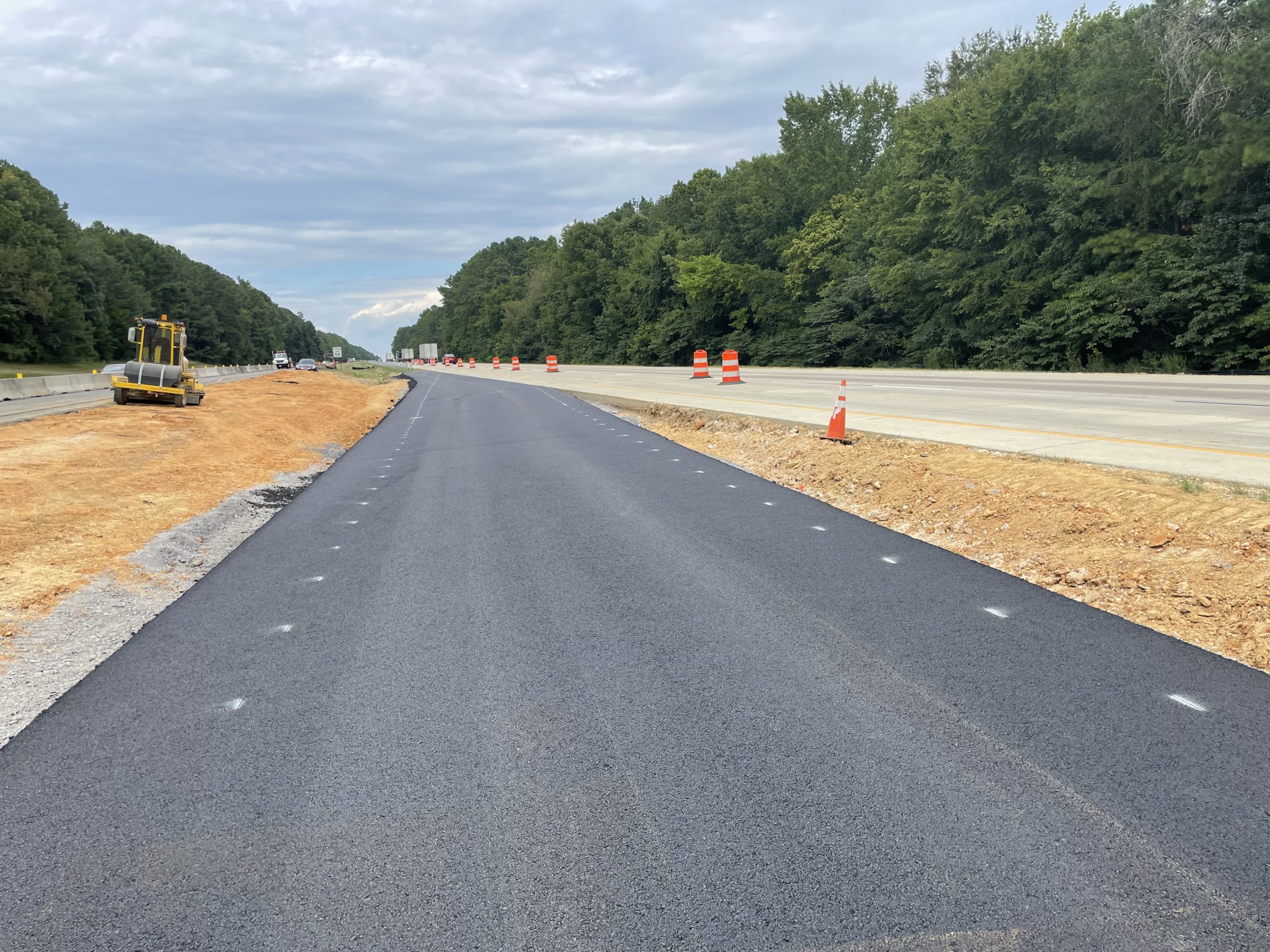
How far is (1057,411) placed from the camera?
15.4 meters

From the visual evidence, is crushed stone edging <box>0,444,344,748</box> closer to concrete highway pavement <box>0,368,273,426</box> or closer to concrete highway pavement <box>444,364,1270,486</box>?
concrete highway pavement <box>444,364,1270,486</box>

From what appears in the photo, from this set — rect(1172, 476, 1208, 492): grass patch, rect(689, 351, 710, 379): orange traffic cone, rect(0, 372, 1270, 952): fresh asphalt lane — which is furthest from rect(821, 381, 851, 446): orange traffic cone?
rect(689, 351, 710, 379): orange traffic cone

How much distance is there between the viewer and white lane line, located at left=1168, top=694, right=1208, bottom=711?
4066mm

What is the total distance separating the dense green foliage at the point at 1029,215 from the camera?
2720 cm

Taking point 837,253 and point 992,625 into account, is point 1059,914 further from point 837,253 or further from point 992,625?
point 837,253

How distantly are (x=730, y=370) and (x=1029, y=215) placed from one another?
15.2 meters

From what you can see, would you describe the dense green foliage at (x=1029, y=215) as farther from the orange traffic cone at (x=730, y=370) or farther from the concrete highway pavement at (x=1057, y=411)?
the orange traffic cone at (x=730, y=370)

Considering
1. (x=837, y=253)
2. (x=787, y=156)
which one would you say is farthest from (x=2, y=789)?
(x=787, y=156)

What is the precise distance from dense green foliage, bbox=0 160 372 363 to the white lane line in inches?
2670

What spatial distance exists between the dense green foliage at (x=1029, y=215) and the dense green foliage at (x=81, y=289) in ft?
154

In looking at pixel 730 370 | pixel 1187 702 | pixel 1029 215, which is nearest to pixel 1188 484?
pixel 1187 702

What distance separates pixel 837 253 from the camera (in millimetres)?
53062

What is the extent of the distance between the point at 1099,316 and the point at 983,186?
10.6m

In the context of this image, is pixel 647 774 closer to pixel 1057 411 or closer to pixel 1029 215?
pixel 1057 411
